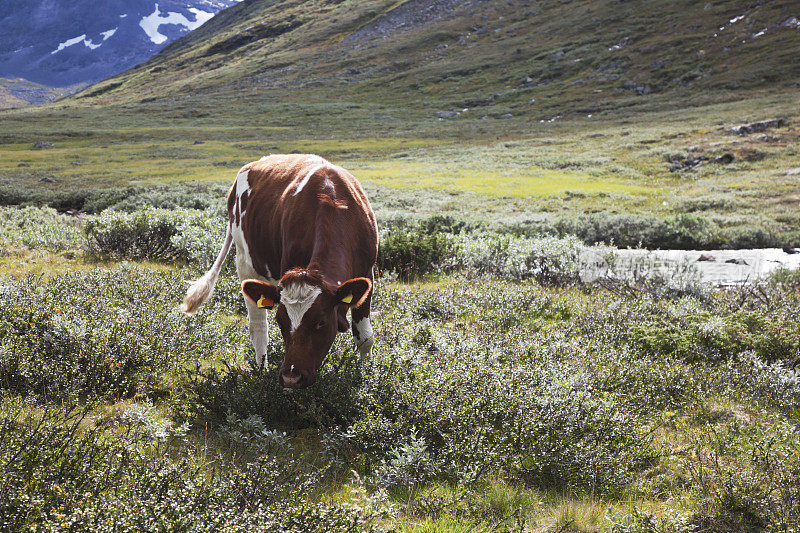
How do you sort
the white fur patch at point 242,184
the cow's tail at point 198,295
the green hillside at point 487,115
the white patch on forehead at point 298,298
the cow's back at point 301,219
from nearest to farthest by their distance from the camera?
the white patch on forehead at point 298,298
the cow's back at point 301,219
the cow's tail at point 198,295
the white fur patch at point 242,184
the green hillside at point 487,115

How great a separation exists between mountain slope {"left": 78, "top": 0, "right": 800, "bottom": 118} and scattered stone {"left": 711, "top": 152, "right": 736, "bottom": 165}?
43022 mm

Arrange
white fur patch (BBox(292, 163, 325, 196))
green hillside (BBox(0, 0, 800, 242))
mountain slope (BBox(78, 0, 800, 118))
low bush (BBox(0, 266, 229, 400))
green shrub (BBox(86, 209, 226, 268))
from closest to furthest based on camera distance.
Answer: low bush (BBox(0, 266, 229, 400)) → white fur patch (BBox(292, 163, 325, 196)) → green shrub (BBox(86, 209, 226, 268)) → green hillside (BBox(0, 0, 800, 242)) → mountain slope (BBox(78, 0, 800, 118))

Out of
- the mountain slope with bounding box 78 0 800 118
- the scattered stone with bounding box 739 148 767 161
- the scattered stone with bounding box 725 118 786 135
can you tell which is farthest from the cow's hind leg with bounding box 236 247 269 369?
the mountain slope with bounding box 78 0 800 118

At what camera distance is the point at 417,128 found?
8131 centimetres

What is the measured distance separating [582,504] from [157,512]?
9.33ft

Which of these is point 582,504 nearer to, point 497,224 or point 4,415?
point 4,415

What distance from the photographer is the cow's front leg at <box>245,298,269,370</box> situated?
5629 mm

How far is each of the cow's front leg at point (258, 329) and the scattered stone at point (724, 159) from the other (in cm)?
3832

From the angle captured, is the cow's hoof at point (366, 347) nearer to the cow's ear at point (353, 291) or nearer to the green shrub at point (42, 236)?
the cow's ear at point (353, 291)

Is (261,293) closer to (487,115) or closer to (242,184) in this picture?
(242,184)

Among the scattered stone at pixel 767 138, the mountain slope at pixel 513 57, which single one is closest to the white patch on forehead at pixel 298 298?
the scattered stone at pixel 767 138

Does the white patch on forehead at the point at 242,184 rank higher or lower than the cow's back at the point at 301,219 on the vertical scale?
higher

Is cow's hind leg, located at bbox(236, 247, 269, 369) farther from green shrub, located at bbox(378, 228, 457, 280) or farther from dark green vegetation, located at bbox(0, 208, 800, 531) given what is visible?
green shrub, located at bbox(378, 228, 457, 280)

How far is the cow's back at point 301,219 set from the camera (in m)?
4.73
